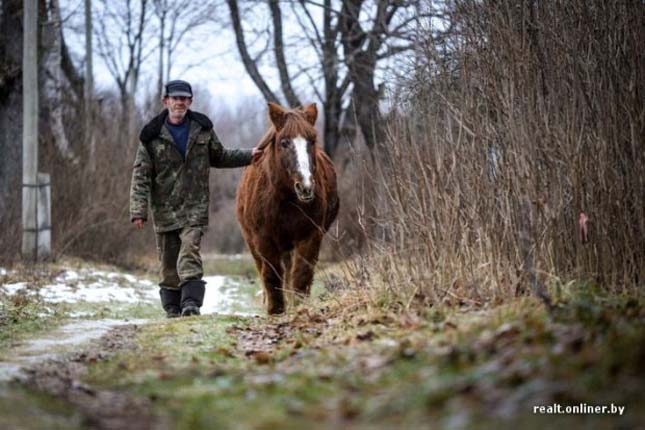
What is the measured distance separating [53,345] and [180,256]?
2.41 meters

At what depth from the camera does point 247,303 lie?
15.5m

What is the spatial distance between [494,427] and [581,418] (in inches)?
15.1

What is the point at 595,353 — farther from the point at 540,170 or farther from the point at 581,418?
the point at 540,170

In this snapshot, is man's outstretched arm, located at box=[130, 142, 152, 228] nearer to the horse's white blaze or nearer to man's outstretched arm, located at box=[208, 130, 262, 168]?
man's outstretched arm, located at box=[208, 130, 262, 168]

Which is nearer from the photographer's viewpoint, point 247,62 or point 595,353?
point 595,353

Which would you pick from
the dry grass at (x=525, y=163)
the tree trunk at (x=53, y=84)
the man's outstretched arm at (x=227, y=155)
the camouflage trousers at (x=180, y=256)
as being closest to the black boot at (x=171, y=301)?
the camouflage trousers at (x=180, y=256)

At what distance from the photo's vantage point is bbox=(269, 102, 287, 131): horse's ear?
9.84 meters

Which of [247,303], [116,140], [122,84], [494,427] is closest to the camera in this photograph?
[494,427]

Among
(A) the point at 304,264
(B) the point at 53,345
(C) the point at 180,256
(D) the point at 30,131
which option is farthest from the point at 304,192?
(D) the point at 30,131

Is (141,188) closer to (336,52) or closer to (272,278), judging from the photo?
(272,278)

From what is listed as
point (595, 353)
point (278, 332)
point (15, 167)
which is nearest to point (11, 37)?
point (15, 167)

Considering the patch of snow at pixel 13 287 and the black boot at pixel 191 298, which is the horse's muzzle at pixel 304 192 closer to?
the black boot at pixel 191 298

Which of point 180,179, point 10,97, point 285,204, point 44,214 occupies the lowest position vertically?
point 44,214

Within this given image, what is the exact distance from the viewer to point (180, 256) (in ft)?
33.1
